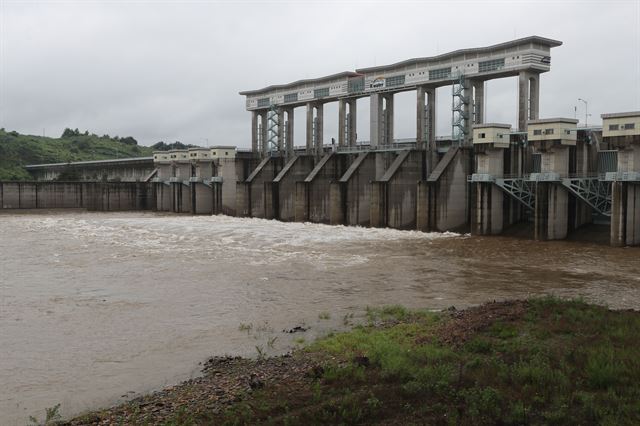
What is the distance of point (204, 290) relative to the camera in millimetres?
19625

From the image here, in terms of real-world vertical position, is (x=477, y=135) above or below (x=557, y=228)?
above

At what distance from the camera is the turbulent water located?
1159 cm

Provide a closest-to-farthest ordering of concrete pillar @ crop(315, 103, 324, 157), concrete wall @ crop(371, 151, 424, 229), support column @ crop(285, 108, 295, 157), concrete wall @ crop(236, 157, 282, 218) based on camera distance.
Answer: concrete wall @ crop(371, 151, 424, 229)
concrete pillar @ crop(315, 103, 324, 157)
concrete wall @ crop(236, 157, 282, 218)
support column @ crop(285, 108, 295, 157)

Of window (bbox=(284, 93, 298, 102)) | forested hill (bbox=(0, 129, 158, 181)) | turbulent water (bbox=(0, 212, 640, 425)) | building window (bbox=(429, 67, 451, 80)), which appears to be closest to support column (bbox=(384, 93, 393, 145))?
building window (bbox=(429, 67, 451, 80))

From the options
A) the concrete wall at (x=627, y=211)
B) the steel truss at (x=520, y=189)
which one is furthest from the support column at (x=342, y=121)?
the concrete wall at (x=627, y=211)

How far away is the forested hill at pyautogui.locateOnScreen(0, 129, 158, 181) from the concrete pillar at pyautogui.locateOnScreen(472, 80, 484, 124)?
77.1 m

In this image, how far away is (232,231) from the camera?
40156 mm

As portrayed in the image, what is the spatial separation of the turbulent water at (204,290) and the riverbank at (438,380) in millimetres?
1494

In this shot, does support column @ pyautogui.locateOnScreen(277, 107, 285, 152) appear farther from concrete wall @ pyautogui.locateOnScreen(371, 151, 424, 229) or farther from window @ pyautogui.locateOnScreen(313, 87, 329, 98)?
concrete wall @ pyautogui.locateOnScreen(371, 151, 424, 229)

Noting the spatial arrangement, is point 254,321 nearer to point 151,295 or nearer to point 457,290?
point 151,295

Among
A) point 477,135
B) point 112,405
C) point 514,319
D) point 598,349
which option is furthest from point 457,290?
point 477,135

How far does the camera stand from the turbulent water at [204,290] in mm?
11586

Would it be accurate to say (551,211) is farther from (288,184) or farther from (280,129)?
(280,129)

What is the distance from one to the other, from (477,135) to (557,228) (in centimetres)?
737
